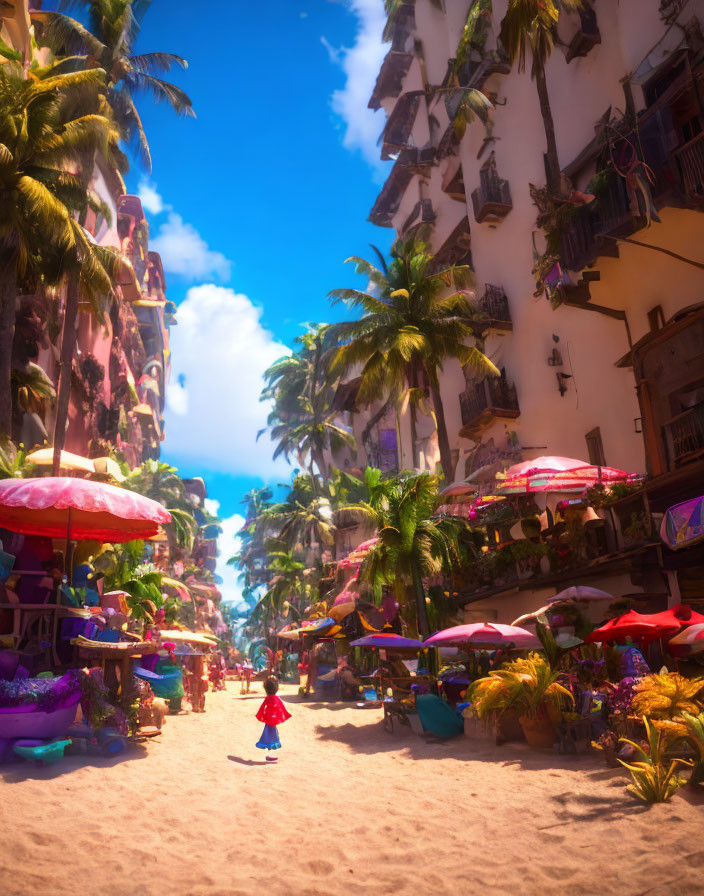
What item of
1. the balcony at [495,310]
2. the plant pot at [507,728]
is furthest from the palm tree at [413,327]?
the plant pot at [507,728]

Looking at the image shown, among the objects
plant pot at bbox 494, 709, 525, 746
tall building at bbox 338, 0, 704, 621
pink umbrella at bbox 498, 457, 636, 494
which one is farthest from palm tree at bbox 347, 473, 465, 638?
plant pot at bbox 494, 709, 525, 746

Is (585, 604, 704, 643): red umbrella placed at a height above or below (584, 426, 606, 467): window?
below

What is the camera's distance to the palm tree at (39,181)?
1830 centimetres

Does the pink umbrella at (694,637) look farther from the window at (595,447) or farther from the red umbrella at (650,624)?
the window at (595,447)

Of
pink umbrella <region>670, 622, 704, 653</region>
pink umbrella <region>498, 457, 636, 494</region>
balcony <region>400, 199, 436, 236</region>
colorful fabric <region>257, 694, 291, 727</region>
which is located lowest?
colorful fabric <region>257, 694, 291, 727</region>

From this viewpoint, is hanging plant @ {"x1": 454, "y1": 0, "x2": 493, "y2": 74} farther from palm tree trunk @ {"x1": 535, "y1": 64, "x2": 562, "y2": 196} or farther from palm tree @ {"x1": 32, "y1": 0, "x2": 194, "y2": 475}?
palm tree @ {"x1": 32, "y1": 0, "x2": 194, "y2": 475}

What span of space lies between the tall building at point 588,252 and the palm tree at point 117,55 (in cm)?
1241

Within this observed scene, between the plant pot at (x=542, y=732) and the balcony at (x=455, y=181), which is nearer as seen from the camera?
the plant pot at (x=542, y=732)

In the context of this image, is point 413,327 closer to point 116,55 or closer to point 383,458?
point 116,55

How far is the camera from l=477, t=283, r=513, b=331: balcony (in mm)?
26406

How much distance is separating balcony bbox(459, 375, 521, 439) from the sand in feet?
53.7

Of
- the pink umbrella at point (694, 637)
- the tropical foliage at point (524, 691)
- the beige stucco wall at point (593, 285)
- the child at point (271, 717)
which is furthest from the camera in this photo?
the beige stucco wall at point (593, 285)

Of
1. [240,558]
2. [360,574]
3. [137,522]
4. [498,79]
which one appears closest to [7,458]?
[137,522]

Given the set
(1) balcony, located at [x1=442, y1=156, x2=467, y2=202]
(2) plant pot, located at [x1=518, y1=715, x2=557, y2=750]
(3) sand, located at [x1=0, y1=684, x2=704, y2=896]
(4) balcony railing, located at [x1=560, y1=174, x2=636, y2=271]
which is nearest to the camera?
(3) sand, located at [x1=0, y1=684, x2=704, y2=896]
